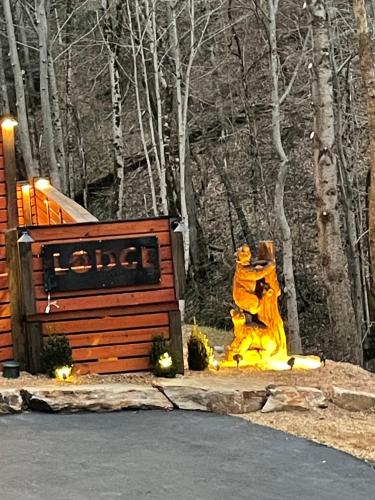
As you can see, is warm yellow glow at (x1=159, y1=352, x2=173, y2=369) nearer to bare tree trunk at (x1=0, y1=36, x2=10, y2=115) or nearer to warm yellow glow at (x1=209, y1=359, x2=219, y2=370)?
warm yellow glow at (x1=209, y1=359, x2=219, y2=370)

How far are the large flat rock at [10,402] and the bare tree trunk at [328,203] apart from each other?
5455 millimetres

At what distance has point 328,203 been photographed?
11328mm

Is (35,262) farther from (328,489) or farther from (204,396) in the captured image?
(328,489)

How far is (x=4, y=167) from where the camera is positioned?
388 inches

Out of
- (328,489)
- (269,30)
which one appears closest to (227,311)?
(269,30)

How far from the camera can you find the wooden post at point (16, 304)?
9.30m

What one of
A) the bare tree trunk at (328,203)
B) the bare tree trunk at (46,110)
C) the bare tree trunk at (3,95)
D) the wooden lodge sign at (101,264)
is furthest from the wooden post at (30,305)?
the bare tree trunk at (3,95)

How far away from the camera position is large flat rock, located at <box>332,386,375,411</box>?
837cm

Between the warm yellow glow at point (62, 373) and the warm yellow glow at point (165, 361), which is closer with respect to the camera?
the warm yellow glow at point (62, 373)

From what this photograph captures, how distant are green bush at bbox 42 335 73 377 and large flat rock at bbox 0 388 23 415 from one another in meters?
1.01

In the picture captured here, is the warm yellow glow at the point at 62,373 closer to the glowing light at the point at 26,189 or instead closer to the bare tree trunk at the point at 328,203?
the bare tree trunk at the point at 328,203

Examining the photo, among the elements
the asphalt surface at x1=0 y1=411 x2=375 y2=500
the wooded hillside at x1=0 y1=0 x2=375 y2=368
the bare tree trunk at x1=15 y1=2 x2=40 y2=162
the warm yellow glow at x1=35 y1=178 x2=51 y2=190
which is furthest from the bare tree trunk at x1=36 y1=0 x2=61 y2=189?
the asphalt surface at x1=0 y1=411 x2=375 y2=500

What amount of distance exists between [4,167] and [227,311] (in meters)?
10.2

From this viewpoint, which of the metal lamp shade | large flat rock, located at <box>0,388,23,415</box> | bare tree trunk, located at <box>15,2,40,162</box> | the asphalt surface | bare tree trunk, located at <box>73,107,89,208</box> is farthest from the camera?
bare tree trunk, located at <box>15,2,40,162</box>
